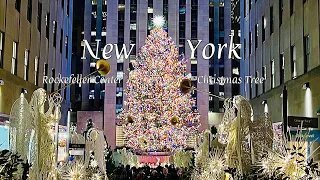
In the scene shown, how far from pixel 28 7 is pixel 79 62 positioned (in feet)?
143

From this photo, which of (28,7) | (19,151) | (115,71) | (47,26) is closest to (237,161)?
(19,151)

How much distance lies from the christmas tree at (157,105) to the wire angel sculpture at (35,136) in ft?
86.9

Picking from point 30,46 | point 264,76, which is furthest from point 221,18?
point 30,46

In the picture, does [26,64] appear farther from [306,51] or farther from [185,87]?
[185,87]

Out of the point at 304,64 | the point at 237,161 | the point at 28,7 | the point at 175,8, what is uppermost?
the point at 175,8

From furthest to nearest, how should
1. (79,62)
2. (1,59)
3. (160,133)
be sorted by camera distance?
1. (79,62)
2. (160,133)
3. (1,59)


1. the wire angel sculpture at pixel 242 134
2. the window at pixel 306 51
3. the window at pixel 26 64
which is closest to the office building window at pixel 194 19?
the window at pixel 26 64

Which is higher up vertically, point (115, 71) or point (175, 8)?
point (175, 8)

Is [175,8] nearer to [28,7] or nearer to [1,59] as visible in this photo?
[28,7]

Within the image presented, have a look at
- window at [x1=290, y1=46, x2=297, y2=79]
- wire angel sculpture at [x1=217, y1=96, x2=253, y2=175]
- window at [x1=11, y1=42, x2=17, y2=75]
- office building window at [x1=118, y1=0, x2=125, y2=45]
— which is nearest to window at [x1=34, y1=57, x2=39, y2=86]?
window at [x1=11, y1=42, x2=17, y2=75]

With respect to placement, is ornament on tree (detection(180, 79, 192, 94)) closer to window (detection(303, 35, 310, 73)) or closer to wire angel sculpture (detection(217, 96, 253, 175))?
wire angel sculpture (detection(217, 96, 253, 175))

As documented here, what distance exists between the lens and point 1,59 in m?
24.0

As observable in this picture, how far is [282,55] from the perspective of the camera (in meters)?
29.7

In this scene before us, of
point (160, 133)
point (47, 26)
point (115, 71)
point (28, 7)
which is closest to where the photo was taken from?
point (28, 7)
